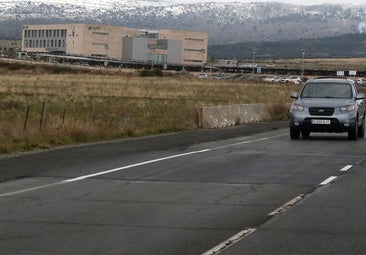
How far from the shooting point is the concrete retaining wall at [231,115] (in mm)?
33000

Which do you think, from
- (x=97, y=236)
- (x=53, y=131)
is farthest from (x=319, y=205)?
(x=53, y=131)

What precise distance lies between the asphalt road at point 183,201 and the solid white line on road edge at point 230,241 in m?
0.01

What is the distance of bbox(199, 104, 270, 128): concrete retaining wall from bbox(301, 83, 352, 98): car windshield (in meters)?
6.57

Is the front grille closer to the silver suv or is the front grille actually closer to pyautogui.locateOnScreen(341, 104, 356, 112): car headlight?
the silver suv

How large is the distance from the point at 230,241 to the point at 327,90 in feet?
59.9

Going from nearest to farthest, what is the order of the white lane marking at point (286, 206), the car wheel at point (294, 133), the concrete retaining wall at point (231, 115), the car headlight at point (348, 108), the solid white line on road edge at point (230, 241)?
the solid white line on road edge at point (230, 241)
the white lane marking at point (286, 206)
the car headlight at point (348, 108)
the car wheel at point (294, 133)
the concrete retaining wall at point (231, 115)

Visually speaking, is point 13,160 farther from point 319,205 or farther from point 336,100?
point 336,100

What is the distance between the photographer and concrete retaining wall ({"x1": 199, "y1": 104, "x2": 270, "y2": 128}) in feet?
108

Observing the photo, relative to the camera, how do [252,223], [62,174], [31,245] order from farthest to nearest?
[62,174]
[252,223]
[31,245]

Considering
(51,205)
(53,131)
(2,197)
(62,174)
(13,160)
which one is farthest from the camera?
(53,131)

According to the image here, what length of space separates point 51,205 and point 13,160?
6908mm

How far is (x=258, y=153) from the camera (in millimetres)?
20922

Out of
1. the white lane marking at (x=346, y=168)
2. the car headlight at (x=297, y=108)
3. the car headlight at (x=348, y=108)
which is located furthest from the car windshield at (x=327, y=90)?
the white lane marking at (x=346, y=168)

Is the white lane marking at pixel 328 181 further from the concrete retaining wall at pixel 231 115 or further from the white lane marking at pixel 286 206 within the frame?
the concrete retaining wall at pixel 231 115
